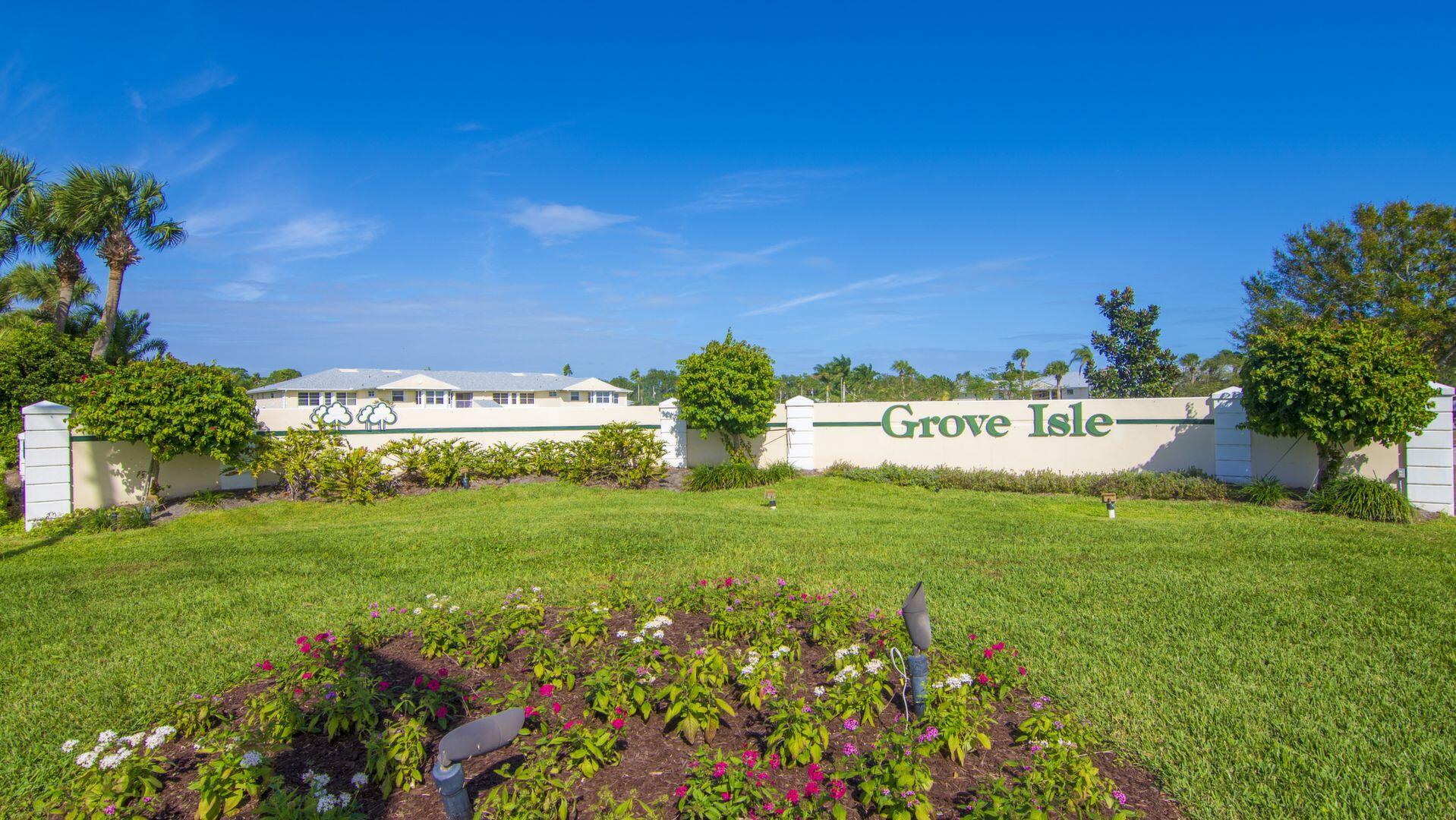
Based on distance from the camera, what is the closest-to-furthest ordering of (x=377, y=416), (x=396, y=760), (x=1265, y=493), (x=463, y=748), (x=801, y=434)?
(x=463, y=748)
(x=396, y=760)
(x=1265, y=493)
(x=377, y=416)
(x=801, y=434)

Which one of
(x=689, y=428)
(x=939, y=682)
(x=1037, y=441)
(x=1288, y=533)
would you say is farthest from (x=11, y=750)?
(x=1037, y=441)

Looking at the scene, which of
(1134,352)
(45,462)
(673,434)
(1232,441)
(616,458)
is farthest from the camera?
(1134,352)

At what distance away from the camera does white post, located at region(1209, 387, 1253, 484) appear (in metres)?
11.4

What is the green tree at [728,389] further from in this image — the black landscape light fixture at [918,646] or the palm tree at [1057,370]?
the palm tree at [1057,370]

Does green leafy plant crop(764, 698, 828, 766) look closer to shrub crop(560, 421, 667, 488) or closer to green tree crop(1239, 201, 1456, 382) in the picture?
shrub crop(560, 421, 667, 488)

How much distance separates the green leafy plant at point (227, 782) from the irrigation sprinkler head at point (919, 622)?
287cm

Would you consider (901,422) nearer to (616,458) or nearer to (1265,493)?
(616,458)

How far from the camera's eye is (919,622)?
347 cm

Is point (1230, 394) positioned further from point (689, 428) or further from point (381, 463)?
point (381, 463)

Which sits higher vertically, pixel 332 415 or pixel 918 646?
pixel 332 415

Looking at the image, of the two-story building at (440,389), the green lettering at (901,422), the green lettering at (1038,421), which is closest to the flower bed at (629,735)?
the green lettering at (1038,421)

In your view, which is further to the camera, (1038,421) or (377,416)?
(1038,421)

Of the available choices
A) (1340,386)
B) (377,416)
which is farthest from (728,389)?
(1340,386)

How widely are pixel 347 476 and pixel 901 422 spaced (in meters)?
10.6
